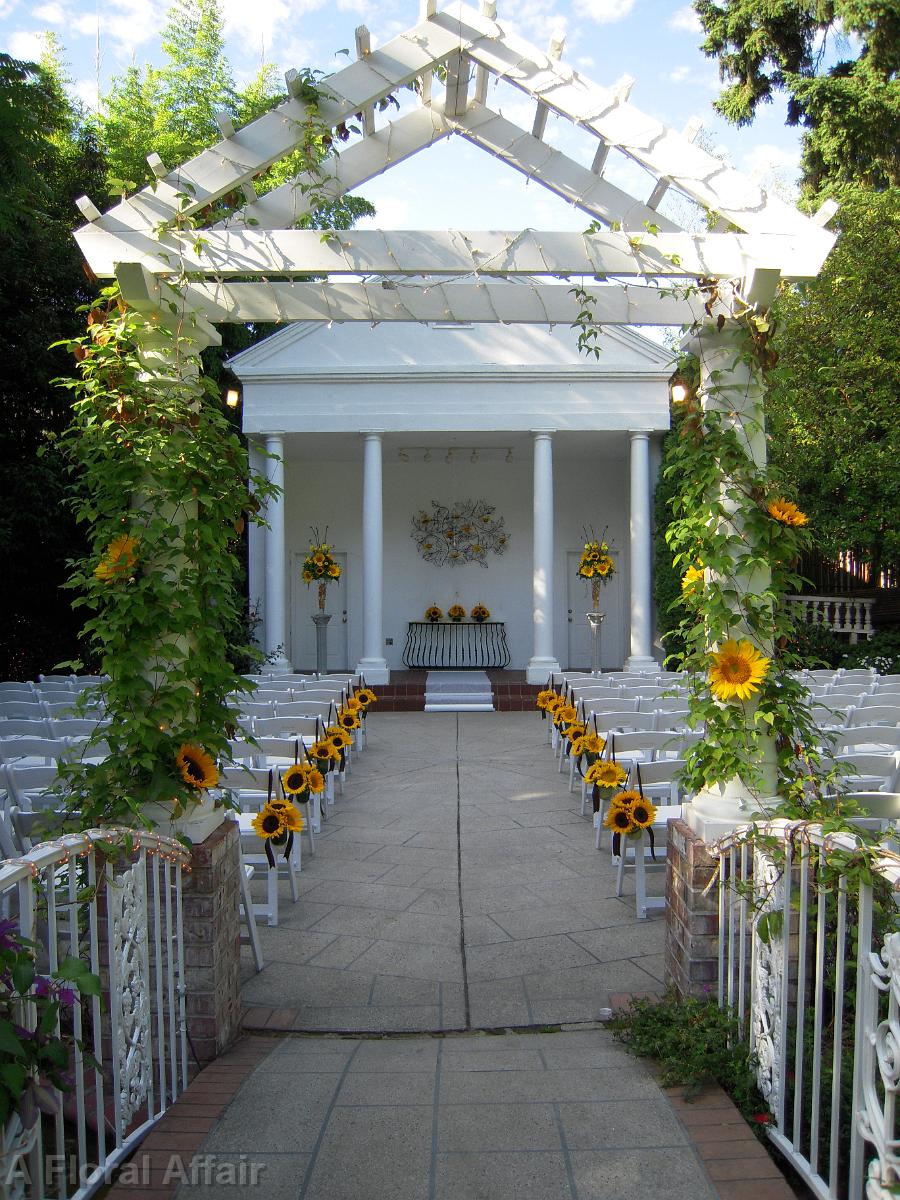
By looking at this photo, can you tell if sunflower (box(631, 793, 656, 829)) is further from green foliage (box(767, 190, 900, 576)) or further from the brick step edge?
green foliage (box(767, 190, 900, 576))

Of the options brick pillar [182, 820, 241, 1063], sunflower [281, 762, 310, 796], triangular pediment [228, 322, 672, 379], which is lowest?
brick pillar [182, 820, 241, 1063]

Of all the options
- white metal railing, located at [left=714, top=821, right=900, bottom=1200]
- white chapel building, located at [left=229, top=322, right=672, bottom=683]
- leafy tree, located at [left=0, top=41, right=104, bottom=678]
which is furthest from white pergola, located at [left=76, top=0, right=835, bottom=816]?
white chapel building, located at [left=229, top=322, right=672, bottom=683]

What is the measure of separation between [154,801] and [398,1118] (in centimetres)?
143

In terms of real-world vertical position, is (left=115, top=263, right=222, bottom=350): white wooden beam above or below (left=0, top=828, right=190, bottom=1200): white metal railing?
above

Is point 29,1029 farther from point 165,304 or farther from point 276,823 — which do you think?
point 165,304

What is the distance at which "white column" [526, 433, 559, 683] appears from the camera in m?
14.7

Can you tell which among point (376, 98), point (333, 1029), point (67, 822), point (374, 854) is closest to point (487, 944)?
point (333, 1029)

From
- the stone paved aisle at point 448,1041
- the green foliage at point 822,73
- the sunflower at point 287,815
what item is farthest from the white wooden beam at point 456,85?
the green foliage at point 822,73

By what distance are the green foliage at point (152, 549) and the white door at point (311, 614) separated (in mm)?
14001

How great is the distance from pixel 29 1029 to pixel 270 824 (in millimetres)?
2671

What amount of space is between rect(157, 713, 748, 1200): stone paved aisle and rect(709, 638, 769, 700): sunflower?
1.44 metres

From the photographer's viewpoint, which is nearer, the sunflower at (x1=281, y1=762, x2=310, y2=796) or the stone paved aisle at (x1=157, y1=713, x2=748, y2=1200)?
the stone paved aisle at (x1=157, y1=713, x2=748, y2=1200)

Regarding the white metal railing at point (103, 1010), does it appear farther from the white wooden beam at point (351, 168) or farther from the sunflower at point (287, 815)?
the white wooden beam at point (351, 168)

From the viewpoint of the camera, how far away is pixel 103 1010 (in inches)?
121
